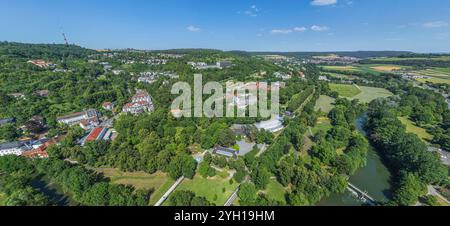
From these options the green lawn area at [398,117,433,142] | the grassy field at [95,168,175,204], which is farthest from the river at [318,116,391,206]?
the grassy field at [95,168,175,204]

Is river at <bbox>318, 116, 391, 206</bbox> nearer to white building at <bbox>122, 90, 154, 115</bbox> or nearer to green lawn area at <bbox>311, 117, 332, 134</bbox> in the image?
green lawn area at <bbox>311, 117, 332, 134</bbox>

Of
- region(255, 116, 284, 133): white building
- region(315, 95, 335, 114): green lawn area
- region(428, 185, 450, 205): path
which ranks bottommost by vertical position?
region(428, 185, 450, 205): path

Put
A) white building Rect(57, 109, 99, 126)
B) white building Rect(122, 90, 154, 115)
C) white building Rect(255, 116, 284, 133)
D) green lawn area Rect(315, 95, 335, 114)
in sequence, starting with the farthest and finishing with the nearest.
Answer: green lawn area Rect(315, 95, 335, 114) → white building Rect(122, 90, 154, 115) → white building Rect(57, 109, 99, 126) → white building Rect(255, 116, 284, 133)

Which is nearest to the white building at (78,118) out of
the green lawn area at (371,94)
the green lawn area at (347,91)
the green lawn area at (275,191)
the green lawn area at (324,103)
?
the green lawn area at (275,191)

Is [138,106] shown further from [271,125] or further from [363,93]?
[363,93]
